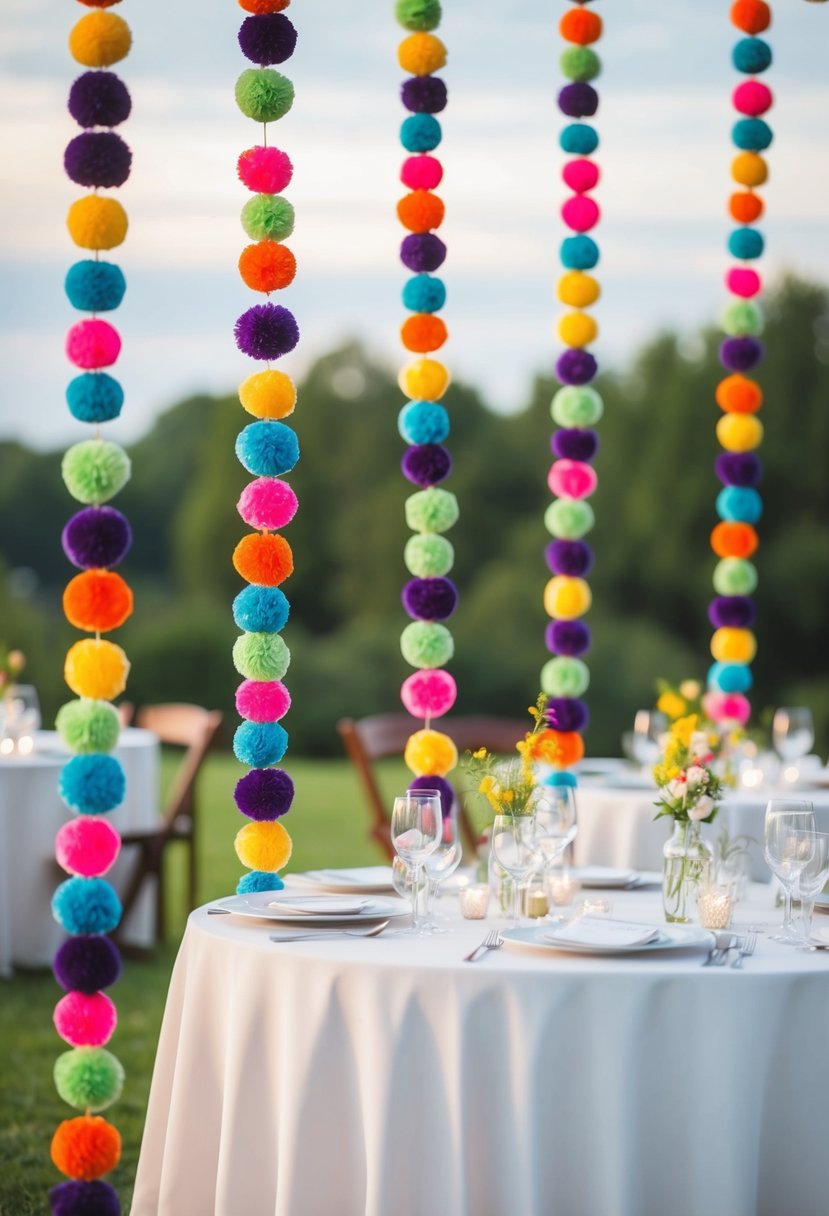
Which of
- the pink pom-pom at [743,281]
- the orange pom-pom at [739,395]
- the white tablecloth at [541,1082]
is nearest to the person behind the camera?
the white tablecloth at [541,1082]

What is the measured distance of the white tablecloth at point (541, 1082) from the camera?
2.46 m

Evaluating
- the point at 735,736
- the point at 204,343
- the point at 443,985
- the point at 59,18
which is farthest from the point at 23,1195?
the point at 204,343

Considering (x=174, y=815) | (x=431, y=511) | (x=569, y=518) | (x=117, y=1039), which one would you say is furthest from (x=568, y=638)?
(x=174, y=815)

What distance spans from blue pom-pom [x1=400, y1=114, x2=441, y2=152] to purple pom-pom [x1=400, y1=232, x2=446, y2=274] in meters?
0.18

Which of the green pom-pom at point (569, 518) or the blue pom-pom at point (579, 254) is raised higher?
the blue pom-pom at point (579, 254)

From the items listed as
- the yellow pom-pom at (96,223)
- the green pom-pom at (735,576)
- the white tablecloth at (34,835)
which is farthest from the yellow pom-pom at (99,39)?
the white tablecloth at (34,835)

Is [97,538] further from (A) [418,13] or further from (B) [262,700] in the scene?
(A) [418,13]

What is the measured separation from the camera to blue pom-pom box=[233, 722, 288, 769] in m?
3.11

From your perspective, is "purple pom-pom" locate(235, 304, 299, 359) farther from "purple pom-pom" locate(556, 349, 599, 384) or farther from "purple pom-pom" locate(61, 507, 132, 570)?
"purple pom-pom" locate(556, 349, 599, 384)

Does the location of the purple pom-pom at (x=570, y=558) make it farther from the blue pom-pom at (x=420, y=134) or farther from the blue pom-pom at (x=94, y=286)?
the blue pom-pom at (x=94, y=286)

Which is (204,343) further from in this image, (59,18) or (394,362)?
(59,18)

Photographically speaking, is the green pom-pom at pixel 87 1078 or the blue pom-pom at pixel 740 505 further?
the blue pom-pom at pixel 740 505

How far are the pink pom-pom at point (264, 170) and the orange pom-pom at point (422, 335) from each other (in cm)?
A: 50

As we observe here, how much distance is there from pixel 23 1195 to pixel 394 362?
43.7 ft
